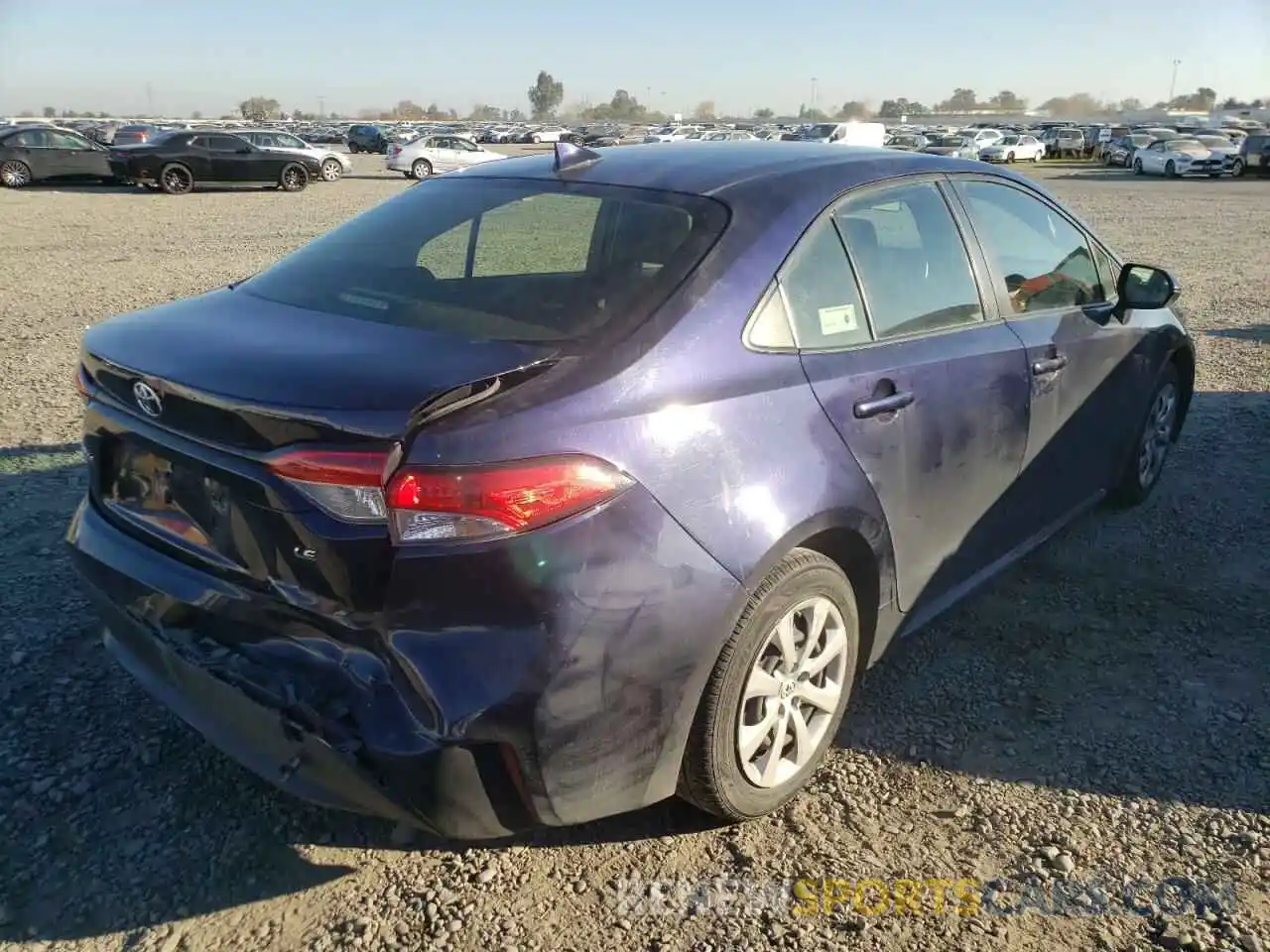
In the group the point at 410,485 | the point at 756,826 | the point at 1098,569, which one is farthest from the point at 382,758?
the point at 1098,569

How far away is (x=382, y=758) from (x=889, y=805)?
4.84 feet

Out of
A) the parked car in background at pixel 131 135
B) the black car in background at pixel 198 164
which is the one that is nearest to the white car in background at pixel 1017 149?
the black car in background at pixel 198 164

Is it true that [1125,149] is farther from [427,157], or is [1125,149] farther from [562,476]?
[562,476]

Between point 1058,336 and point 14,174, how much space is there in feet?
88.1

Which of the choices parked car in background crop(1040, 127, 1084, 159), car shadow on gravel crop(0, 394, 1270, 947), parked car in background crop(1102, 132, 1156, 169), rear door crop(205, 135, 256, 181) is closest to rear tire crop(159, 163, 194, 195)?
rear door crop(205, 135, 256, 181)

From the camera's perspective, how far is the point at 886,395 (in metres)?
2.76

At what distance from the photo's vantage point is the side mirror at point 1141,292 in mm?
4059

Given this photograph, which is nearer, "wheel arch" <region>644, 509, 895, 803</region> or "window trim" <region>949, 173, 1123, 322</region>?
"wheel arch" <region>644, 509, 895, 803</region>

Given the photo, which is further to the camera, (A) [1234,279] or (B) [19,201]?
(B) [19,201]

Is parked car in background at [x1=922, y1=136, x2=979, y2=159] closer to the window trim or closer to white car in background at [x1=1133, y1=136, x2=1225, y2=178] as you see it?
white car in background at [x1=1133, y1=136, x2=1225, y2=178]

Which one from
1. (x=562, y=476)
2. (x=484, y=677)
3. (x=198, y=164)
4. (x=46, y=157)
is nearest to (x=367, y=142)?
(x=198, y=164)

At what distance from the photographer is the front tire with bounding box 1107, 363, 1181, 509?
4547 millimetres

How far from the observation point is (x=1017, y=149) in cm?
4588

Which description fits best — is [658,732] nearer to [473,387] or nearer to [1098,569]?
[473,387]
